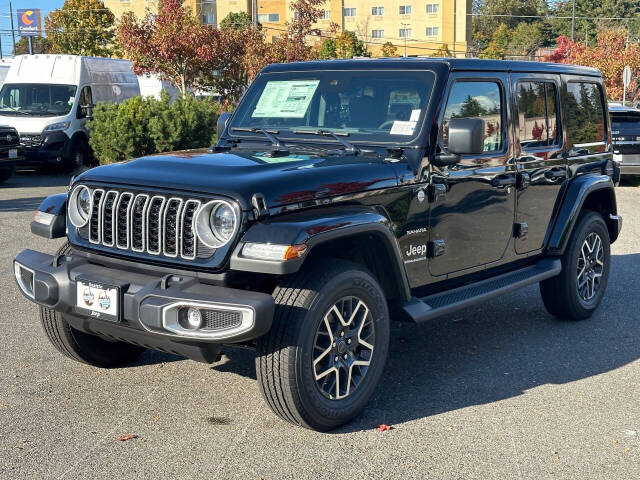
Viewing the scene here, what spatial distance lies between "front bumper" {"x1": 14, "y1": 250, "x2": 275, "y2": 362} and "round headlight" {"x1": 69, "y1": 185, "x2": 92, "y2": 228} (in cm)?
22

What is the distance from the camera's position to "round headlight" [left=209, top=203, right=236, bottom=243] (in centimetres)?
417

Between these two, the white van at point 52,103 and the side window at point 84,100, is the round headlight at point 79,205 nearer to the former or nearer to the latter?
the white van at point 52,103

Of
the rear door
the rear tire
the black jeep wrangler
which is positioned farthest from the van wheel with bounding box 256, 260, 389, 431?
the rear door

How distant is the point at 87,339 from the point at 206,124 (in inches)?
499

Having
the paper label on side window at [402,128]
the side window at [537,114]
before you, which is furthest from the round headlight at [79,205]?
the side window at [537,114]

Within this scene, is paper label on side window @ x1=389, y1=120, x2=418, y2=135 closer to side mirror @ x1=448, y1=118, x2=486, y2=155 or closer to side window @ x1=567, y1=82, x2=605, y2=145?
side mirror @ x1=448, y1=118, x2=486, y2=155

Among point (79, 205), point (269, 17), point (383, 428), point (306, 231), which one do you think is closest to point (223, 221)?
point (306, 231)

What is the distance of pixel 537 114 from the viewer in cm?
632

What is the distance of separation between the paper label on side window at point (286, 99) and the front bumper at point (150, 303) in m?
1.84

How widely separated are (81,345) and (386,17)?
84.1m

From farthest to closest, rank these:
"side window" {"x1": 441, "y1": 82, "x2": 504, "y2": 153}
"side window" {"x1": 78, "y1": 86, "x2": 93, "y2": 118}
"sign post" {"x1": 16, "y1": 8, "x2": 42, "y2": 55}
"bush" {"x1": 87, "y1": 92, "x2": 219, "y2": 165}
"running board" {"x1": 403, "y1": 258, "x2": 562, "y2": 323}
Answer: "sign post" {"x1": 16, "y1": 8, "x2": 42, "y2": 55}
"side window" {"x1": 78, "y1": 86, "x2": 93, "y2": 118}
"bush" {"x1": 87, "y1": 92, "x2": 219, "y2": 165}
"side window" {"x1": 441, "y1": 82, "x2": 504, "y2": 153}
"running board" {"x1": 403, "y1": 258, "x2": 562, "y2": 323}

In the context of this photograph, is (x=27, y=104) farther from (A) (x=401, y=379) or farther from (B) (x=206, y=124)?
(A) (x=401, y=379)

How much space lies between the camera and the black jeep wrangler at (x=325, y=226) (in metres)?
4.16

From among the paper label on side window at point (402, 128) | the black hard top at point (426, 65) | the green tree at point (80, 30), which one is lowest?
the paper label on side window at point (402, 128)
